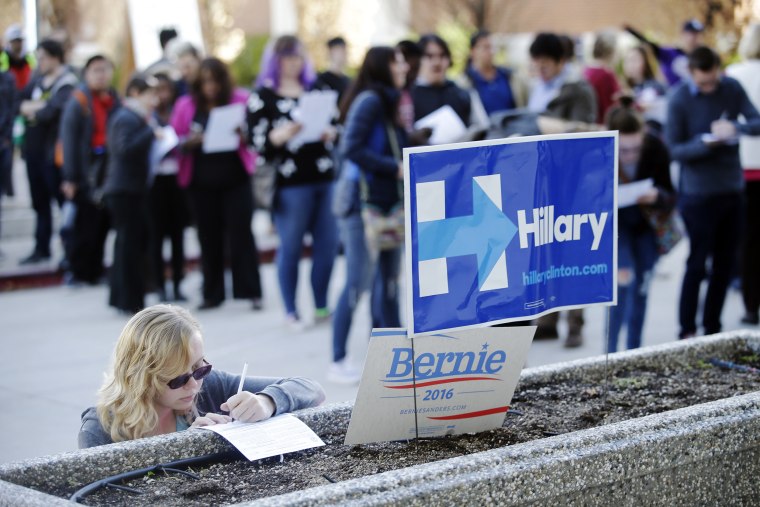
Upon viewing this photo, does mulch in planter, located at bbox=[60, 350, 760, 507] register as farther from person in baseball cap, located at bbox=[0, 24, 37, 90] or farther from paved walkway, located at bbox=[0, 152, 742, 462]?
person in baseball cap, located at bbox=[0, 24, 37, 90]

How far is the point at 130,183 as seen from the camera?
973 cm

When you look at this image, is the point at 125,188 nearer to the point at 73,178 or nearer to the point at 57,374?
the point at 73,178

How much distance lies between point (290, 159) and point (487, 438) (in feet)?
17.1

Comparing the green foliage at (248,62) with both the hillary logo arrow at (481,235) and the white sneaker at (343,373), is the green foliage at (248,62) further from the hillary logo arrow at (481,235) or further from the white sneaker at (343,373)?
the hillary logo arrow at (481,235)

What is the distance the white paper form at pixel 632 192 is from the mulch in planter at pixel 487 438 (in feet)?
7.09

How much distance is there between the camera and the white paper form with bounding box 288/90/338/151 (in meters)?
8.80

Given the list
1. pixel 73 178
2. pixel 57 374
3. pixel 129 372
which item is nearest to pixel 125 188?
pixel 73 178

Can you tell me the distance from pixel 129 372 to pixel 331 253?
5543 millimetres

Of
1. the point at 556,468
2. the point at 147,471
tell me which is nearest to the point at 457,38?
the point at 147,471

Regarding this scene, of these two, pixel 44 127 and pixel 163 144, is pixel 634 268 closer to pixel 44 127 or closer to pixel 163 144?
pixel 163 144

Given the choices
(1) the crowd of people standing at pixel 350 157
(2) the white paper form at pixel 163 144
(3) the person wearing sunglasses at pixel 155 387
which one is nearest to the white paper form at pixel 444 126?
(1) the crowd of people standing at pixel 350 157

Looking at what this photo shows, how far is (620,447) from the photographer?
137 inches

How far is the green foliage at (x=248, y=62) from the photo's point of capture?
23620 mm

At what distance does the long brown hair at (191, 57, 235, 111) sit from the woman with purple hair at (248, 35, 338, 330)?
2.18ft
